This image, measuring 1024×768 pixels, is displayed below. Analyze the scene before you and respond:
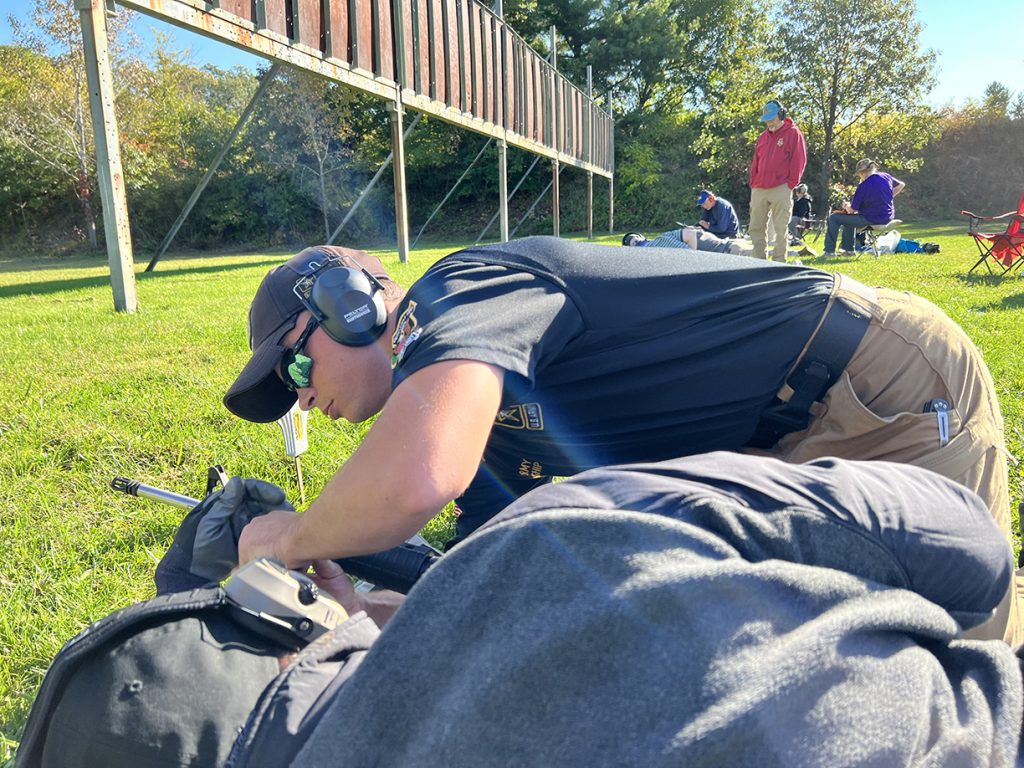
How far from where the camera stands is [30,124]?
27.2 m

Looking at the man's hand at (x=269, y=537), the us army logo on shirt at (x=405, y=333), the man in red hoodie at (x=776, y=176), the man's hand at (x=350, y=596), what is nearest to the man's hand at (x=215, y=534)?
Result: the man's hand at (x=269, y=537)

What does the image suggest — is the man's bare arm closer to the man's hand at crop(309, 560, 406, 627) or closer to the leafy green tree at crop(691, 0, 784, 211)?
the man's hand at crop(309, 560, 406, 627)

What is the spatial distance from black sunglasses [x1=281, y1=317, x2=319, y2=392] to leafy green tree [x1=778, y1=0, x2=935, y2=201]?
29.6 m

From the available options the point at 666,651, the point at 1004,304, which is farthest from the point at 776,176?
the point at 666,651

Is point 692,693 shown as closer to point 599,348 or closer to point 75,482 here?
point 599,348

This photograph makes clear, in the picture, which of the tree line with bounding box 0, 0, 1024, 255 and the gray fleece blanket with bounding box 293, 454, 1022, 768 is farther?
the tree line with bounding box 0, 0, 1024, 255

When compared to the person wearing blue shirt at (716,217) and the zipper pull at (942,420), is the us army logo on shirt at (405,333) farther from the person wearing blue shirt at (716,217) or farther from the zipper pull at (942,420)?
the person wearing blue shirt at (716,217)

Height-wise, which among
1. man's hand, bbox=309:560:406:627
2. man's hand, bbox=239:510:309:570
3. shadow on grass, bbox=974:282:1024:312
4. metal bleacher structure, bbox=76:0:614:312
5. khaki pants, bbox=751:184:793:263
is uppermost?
metal bleacher structure, bbox=76:0:614:312

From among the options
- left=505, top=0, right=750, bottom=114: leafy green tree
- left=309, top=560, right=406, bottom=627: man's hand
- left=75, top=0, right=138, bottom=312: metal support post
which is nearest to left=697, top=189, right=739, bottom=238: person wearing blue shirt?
left=75, top=0, right=138, bottom=312: metal support post

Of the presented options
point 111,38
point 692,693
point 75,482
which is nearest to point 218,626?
point 692,693

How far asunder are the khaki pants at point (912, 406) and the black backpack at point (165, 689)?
1.35m

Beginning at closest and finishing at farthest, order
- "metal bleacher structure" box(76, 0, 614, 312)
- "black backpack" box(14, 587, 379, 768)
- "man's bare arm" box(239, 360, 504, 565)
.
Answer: "black backpack" box(14, 587, 379, 768)
"man's bare arm" box(239, 360, 504, 565)
"metal bleacher structure" box(76, 0, 614, 312)

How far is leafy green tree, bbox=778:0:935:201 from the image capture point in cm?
2767

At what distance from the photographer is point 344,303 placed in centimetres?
171
